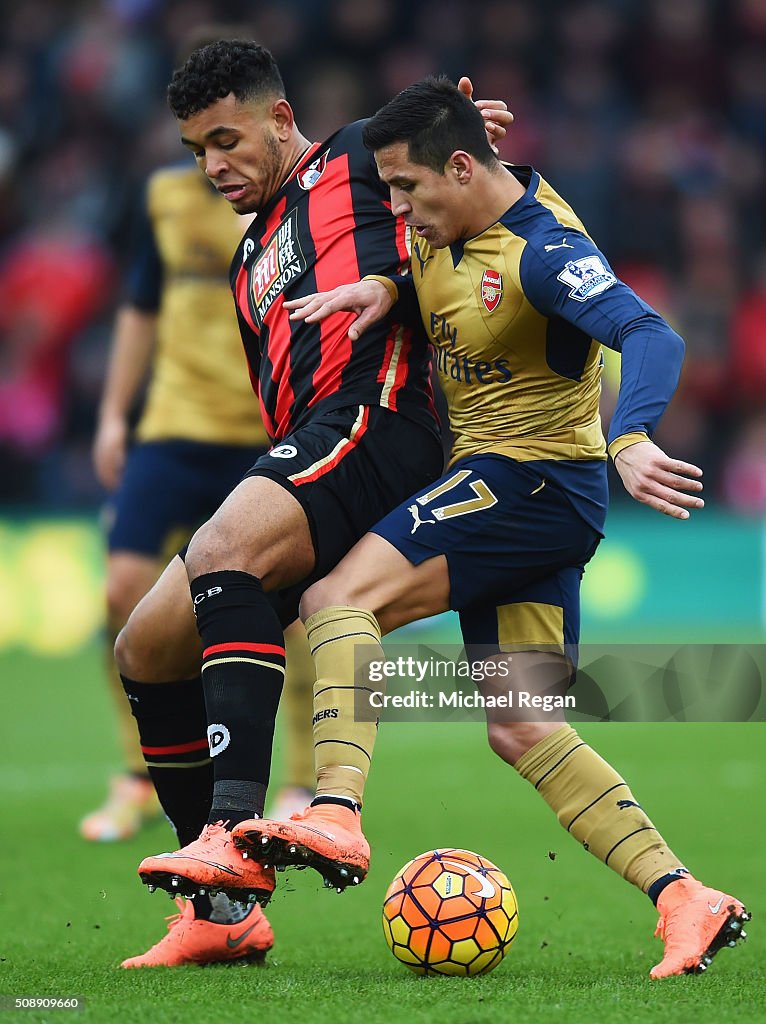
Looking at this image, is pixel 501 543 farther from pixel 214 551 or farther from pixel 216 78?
pixel 216 78

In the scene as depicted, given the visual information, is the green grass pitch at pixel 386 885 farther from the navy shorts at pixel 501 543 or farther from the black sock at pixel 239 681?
the navy shorts at pixel 501 543

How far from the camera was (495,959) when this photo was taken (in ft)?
12.1

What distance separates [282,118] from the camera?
4223 millimetres

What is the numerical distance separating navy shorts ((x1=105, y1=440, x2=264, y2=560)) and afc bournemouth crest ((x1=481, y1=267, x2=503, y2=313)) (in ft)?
8.61

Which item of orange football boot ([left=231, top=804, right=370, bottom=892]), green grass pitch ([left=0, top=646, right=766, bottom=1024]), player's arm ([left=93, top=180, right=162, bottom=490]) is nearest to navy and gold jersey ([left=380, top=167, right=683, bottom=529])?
orange football boot ([left=231, top=804, right=370, bottom=892])

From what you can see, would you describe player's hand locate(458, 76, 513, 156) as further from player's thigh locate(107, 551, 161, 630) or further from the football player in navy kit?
player's thigh locate(107, 551, 161, 630)

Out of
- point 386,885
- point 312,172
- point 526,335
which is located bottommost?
point 386,885

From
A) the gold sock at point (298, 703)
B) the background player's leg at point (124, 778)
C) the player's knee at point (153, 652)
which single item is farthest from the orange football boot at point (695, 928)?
the background player's leg at point (124, 778)

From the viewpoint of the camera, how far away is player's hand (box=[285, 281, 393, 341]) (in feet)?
12.5

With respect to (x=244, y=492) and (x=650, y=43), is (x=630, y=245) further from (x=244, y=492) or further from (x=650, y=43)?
(x=244, y=492)

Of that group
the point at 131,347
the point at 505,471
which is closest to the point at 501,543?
the point at 505,471

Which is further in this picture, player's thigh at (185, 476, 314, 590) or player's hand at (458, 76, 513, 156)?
player's hand at (458, 76, 513, 156)

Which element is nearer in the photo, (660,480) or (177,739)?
(660,480)

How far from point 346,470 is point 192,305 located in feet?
9.60
